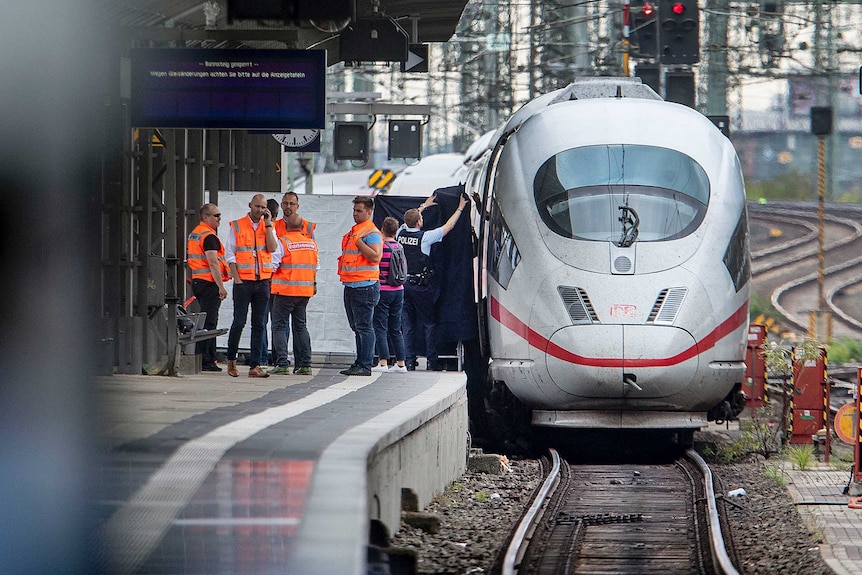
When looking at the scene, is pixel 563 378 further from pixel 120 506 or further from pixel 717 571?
pixel 120 506

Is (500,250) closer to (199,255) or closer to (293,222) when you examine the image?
(293,222)

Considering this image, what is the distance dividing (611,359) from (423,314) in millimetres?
3803

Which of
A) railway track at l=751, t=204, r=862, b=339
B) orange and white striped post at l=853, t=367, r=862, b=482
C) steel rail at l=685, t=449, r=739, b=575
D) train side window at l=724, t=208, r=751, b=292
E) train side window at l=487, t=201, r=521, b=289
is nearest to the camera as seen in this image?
steel rail at l=685, t=449, r=739, b=575

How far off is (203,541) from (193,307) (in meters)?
8.99

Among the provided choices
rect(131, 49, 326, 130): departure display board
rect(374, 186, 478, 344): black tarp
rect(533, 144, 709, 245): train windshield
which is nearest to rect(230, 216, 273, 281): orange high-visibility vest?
rect(131, 49, 326, 130): departure display board

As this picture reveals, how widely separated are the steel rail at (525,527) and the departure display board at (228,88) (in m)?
3.61

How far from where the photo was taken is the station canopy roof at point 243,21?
39.4ft

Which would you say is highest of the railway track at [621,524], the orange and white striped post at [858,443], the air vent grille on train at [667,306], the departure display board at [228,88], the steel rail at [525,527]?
the departure display board at [228,88]

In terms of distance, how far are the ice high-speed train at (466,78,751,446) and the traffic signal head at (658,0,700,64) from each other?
19.6 feet

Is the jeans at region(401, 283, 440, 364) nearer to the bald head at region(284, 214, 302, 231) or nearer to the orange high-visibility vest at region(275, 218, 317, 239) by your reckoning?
the orange high-visibility vest at region(275, 218, 317, 239)

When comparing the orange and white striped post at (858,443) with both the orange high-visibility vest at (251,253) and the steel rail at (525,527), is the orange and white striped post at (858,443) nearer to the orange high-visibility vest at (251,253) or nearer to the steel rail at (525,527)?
the steel rail at (525,527)

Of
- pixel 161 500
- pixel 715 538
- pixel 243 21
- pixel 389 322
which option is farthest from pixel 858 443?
pixel 161 500

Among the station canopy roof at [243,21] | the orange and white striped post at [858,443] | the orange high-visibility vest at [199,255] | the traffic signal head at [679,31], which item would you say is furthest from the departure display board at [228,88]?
the traffic signal head at [679,31]

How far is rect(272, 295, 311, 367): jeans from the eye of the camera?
44.9 feet
